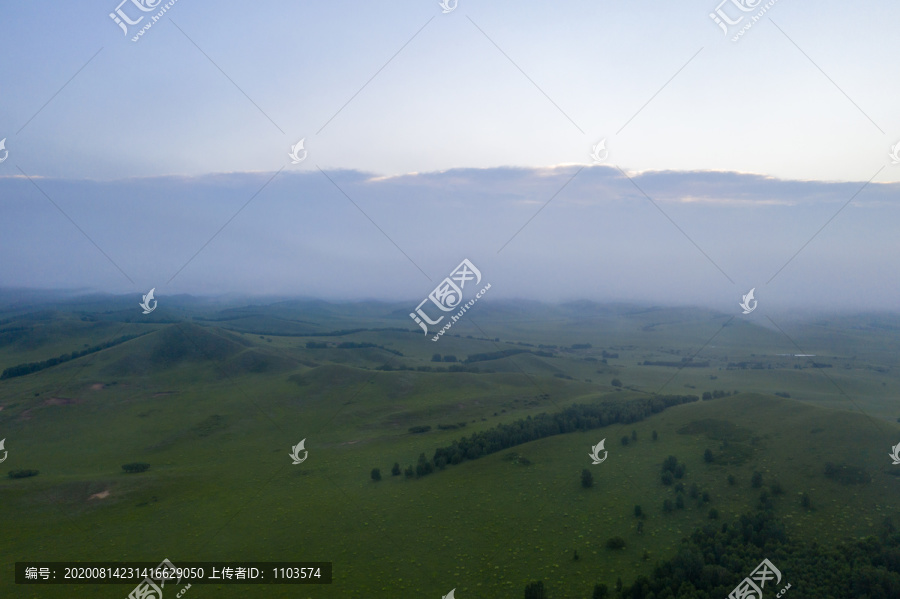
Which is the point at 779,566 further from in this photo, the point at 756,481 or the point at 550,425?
the point at 550,425

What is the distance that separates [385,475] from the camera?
167 feet

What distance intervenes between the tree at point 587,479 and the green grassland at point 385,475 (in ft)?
3.53

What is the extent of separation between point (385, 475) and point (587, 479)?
71.6 ft

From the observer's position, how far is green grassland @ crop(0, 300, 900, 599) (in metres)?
34.0

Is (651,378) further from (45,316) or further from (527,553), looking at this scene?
(45,316)

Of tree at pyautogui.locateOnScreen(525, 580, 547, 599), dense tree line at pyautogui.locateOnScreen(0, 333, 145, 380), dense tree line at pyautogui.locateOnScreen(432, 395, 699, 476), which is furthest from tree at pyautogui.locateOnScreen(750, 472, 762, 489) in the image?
dense tree line at pyautogui.locateOnScreen(0, 333, 145, 380)

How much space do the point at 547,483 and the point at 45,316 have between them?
212757 millimetres

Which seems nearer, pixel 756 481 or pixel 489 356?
pixel 756 481

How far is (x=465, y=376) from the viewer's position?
320 feet

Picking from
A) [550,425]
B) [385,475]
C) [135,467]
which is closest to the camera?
[385,475]

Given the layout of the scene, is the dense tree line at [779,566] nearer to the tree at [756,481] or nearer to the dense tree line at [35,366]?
the tree at [756,481]

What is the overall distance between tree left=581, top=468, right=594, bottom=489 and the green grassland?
1.08m

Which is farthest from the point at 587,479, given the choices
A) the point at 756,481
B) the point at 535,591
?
the point at 535,591

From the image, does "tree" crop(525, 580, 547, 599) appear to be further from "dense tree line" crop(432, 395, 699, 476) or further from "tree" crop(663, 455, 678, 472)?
"dense tree line" crop(432, 395, 699, 476)
